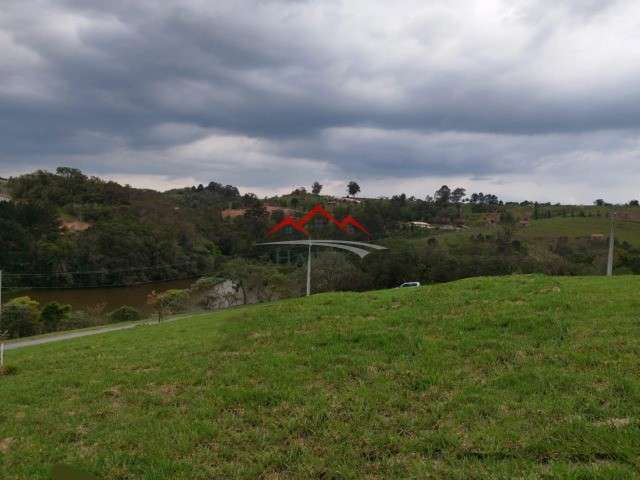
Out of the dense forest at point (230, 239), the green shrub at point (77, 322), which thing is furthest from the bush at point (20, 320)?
the dense forest at point (230, 239)

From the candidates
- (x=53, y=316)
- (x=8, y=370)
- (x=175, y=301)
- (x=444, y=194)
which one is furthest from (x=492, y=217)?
(x=8, y=370)

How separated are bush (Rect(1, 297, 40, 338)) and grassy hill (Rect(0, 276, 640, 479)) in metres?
27.4

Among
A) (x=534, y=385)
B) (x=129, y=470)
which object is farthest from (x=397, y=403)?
(x=129, y=470)

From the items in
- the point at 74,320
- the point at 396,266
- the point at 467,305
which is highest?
the point at 467,305

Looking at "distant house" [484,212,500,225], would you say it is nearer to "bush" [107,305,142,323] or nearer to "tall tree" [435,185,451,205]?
"tall tree" [435,185,451,205]

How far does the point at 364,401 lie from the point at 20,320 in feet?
110

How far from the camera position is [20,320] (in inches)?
1251

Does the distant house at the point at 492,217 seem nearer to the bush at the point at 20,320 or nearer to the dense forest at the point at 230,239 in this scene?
the dense forest at the point at 230,239

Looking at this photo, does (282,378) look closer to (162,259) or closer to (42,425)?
(42,425)

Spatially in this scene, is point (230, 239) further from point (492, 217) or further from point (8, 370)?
point (8, 370)

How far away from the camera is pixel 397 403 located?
192 inches

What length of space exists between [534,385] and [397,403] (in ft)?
4.50

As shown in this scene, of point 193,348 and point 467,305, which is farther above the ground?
point 467,305

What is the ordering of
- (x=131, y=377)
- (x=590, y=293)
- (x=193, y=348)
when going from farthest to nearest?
(x=590, y=293) → (x=193, y=348) → (x=131, y=377)
